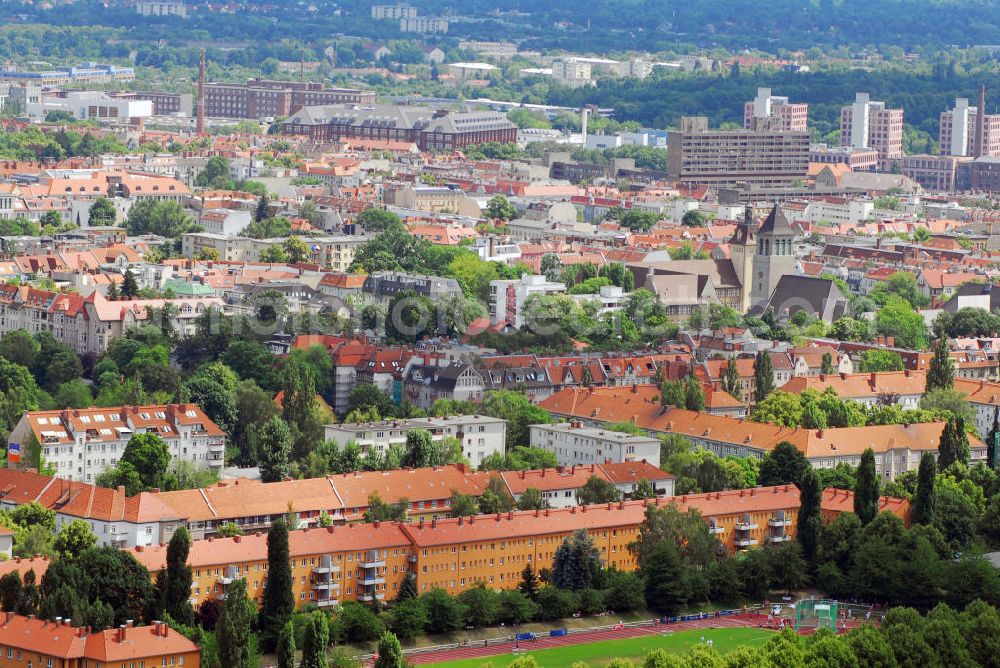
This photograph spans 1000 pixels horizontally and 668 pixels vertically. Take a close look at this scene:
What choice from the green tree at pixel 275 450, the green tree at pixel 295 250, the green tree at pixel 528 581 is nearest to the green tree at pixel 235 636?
the green tree at pixel 528 581

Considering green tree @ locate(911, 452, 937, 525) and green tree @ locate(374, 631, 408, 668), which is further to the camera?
green tree @ locate(911, 452, 937, 525)

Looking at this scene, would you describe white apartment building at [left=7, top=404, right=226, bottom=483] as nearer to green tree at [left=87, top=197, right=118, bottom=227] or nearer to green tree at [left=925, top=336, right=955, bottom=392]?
green tree at [left=925, top=336, right=955, bottom=392]

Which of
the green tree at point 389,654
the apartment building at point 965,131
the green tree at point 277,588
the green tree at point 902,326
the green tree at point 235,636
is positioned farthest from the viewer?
the apartment building at point 965,131

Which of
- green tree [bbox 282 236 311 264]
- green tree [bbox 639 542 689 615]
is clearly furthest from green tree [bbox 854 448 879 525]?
green tree [bbox 282 236 311 264]

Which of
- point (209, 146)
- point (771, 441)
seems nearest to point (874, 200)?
point (209, 146)

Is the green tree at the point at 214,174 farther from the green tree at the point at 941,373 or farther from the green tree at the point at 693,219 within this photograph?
the green tree at the point at 941,373

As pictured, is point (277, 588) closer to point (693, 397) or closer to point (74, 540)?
point (74, 540)
